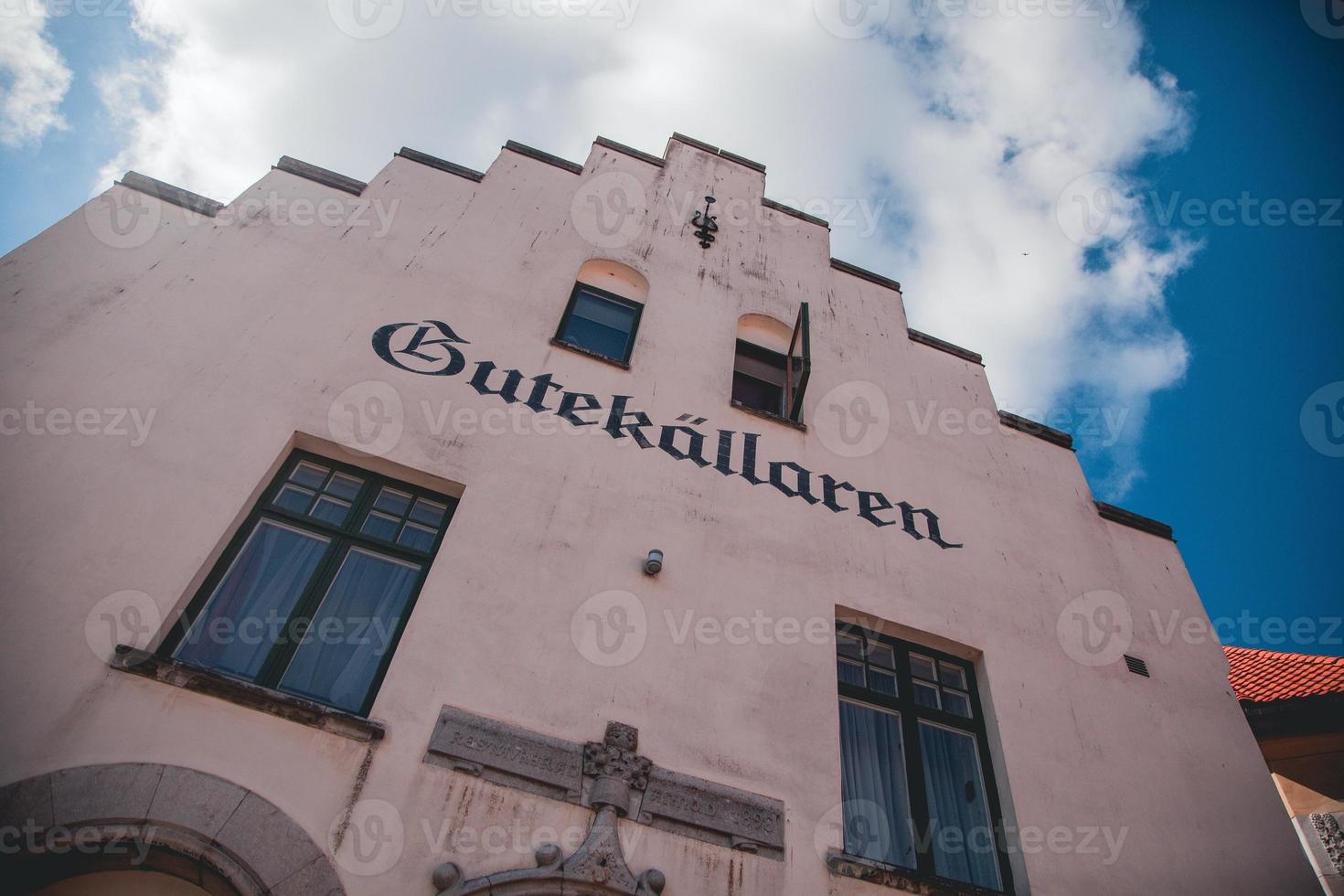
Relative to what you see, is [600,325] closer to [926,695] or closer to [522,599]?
[522,599]

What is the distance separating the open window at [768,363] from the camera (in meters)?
9.57

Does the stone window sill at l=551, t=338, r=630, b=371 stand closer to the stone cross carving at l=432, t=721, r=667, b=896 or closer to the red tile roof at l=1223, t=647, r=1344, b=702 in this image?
the stone cross carving at l=432, t=721, r=667, b=896

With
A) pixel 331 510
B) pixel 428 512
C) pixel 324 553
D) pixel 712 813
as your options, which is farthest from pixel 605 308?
pixel 712 813

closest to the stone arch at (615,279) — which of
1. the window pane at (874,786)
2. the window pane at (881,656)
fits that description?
the window pane at (881,656)

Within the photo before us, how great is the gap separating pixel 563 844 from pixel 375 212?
7.14 meters

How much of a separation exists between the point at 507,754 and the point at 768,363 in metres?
6.22

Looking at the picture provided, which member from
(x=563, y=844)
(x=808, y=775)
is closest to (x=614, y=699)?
(x=563, y=844)

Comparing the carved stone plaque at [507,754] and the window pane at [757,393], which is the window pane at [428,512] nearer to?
the carved stone plaque at [507,754]

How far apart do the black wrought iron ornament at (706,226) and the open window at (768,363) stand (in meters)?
1.40

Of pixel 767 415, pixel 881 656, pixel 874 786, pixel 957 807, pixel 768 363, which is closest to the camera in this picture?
pixel 874 786

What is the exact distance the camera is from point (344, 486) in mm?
6754

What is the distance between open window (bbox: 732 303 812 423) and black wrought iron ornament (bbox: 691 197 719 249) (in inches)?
55.2

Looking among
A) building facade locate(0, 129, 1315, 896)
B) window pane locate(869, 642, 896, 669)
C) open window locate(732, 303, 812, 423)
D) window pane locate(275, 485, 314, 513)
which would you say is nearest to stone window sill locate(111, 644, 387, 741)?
building facade locate(0, 129, 1315, 896)

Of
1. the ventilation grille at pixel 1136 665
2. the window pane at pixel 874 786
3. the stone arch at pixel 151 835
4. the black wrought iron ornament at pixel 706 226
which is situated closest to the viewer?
the stone arch at pixel 151 835
